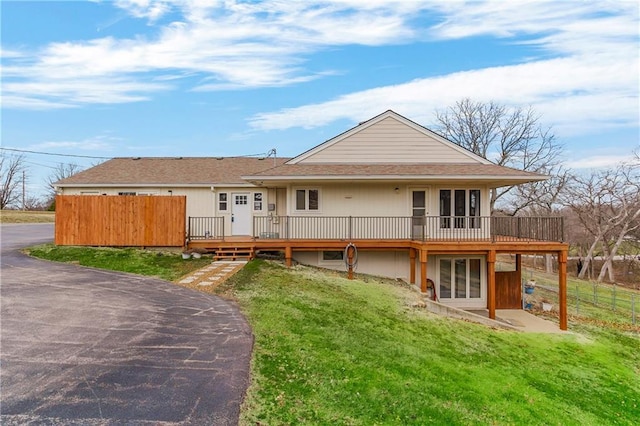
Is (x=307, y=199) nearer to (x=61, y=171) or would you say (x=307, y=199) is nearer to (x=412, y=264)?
(x=412, y=264)

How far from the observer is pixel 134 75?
20094 millimetres

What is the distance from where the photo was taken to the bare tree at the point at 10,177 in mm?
55188

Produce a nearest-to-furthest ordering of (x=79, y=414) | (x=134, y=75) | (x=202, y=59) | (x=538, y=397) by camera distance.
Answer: (x=79, y=414)
(x=538, y=397)
(x=202, y=59)
(x=134, y=75)

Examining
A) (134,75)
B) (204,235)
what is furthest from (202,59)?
(204,235)

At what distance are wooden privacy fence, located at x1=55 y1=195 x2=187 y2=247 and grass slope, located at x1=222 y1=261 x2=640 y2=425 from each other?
206 inches

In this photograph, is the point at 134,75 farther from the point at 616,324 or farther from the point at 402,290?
the point at 616,324

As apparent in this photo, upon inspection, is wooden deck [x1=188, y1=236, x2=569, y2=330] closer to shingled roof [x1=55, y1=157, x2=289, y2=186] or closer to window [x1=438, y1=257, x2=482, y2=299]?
window [x1=438, y1=257, x2=482, y2=299]

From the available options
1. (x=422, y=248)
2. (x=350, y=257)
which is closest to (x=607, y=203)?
(x=422, y=248)

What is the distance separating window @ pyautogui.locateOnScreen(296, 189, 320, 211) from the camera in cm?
1466

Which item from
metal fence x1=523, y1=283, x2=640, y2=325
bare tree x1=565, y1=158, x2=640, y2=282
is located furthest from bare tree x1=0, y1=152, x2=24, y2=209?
bare tree x1=565, y1=158, x2=640, y2=282

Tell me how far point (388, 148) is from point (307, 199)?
4082 mm

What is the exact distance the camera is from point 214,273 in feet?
36.7

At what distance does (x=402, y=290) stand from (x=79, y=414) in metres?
9.93

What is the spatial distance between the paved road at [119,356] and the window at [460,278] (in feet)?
31.1
